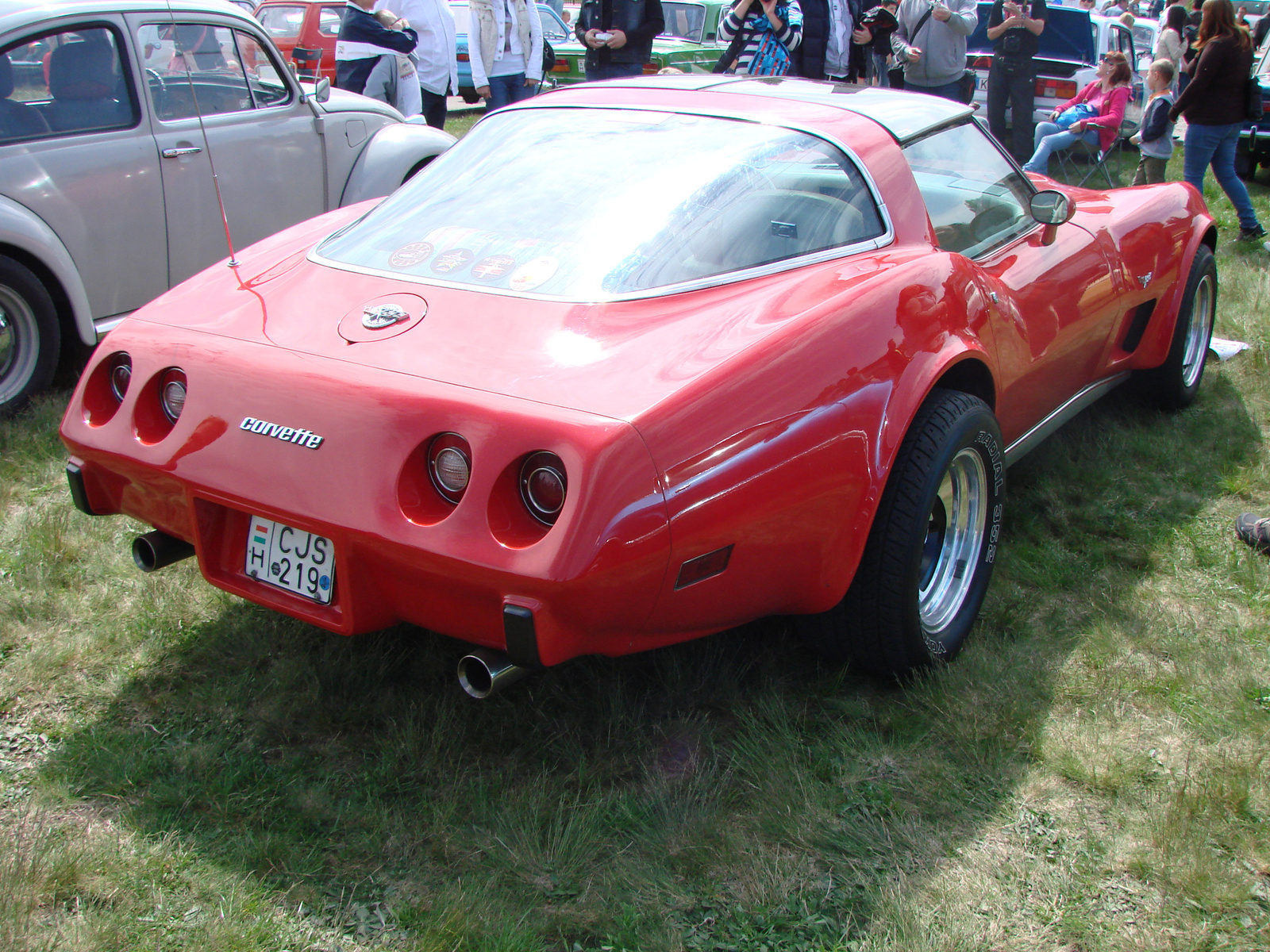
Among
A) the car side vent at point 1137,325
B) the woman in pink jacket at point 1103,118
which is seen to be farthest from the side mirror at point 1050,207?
the woman in pink jacket at point 1103,118

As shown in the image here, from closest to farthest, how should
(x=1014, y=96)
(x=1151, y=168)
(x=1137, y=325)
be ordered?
(x=1137, y=325) → (x=1151, y=168) → (x=1014, y=96)

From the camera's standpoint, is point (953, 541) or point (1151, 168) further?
point (1151, 168)

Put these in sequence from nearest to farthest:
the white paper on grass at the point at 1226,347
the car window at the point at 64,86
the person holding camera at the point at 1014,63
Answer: the car window at the point at 64,86 → the white paper on grass at the point at 1226,347 → the person holding camera at the point at 1014,63

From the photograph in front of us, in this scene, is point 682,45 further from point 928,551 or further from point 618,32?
point 928,551

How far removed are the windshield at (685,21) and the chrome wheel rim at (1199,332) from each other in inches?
413

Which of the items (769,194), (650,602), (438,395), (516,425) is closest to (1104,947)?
(650,602)

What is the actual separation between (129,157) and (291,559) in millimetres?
3242

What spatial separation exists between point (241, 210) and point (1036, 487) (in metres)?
3.81

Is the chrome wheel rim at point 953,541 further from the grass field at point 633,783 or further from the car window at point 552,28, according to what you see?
the car window at point 552,28

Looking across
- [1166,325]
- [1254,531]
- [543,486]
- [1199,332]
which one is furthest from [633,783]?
[1199,332]

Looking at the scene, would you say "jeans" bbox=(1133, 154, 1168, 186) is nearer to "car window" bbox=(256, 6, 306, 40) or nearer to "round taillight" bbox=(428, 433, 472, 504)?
"round taillight" bbox=(428, 433, 472, 504)

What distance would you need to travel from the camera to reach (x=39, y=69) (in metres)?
4.44

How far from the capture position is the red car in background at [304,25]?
13.2 meters

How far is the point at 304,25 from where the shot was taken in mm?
13289
